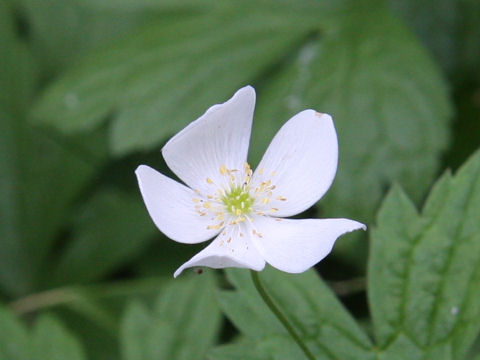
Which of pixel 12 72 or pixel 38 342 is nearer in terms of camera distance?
pixel 38 342

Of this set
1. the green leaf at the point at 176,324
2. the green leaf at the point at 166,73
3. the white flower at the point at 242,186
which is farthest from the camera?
the green leaf at the point at 166,73

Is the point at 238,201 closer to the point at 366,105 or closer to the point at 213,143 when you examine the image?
the point at 213,143

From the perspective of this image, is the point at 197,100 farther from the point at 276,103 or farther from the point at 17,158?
the point at 17,158

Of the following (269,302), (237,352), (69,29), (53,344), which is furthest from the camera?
(69,29)

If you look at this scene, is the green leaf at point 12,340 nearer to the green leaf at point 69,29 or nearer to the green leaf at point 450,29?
the green leaf at point 69,29

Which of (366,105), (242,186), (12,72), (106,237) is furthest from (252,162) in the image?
(12,72)

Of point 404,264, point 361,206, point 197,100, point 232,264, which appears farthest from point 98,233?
point 232,264

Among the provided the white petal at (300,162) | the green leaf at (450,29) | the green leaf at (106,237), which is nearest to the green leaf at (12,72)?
the green leaf at (106,237)
